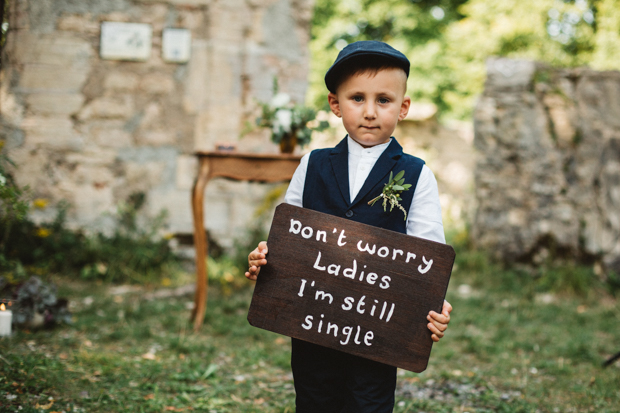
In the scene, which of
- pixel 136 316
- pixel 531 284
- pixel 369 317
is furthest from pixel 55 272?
pixel 531 284

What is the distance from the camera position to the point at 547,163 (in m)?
4.67

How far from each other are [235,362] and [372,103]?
1.85 meters

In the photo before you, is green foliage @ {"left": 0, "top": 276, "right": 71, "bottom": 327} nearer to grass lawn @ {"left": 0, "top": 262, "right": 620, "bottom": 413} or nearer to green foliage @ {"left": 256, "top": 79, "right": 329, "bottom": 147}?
grass lawn @ {"left": 0, "top": 262, "right": 620, "bottom": 413}

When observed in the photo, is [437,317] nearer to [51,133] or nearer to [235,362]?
[235,362]

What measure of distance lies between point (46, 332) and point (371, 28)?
13332 mm

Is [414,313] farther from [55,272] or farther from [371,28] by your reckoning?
[371,28]

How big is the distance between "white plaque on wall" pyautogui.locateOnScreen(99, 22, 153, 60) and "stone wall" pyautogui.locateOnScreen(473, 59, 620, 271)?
3.41 m

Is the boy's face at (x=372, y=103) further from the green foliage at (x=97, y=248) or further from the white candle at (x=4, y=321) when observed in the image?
the green foliage at (x=97, y=248)

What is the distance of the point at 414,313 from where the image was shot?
4.73 ft

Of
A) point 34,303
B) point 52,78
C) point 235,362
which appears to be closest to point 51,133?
point 52,78

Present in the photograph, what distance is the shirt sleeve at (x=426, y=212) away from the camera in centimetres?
152

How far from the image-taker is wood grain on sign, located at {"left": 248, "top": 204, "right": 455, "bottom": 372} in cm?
144

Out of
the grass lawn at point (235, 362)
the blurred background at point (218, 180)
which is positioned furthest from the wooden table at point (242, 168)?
the grass lawn at point (235, 362)

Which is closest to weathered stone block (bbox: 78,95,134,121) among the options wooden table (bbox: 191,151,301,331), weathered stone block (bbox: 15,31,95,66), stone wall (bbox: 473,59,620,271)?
weathered stone block (bbox: 15,31,95,66)
